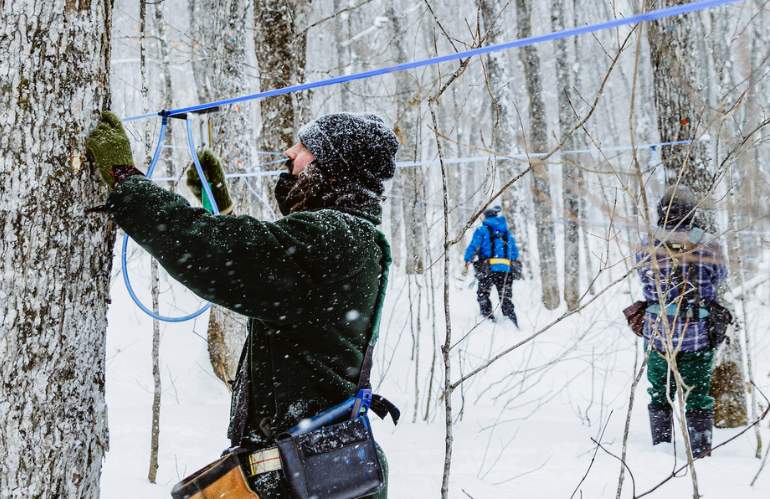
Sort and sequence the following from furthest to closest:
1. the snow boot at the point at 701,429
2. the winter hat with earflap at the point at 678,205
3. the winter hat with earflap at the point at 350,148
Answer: the snow boot at the point at 701,429 → the winter hat with earflap at the point at 678,205 → the winter hat with earflap at the point at 350,148

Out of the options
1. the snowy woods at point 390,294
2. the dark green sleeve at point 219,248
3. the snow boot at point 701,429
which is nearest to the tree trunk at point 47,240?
the snowy woods at point 390,294

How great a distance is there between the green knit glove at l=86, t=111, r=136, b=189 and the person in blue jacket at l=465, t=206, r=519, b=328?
25.0 feet

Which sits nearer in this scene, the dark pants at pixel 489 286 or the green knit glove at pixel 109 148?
the green knit glove at pixel 109 148

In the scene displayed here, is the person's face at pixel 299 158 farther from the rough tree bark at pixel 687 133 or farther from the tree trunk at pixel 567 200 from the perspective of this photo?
the tree trunk at pixel 567 200

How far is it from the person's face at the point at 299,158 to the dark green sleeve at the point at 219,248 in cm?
33

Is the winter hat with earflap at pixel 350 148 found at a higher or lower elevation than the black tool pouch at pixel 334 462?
higher

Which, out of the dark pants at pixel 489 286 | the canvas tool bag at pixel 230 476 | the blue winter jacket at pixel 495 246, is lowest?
the dark pants at pixel 489 286

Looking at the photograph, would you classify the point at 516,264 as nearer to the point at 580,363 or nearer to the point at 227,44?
the point at 580,363

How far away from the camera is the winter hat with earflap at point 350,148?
184 cm

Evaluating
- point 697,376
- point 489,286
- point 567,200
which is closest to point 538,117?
point 567,200

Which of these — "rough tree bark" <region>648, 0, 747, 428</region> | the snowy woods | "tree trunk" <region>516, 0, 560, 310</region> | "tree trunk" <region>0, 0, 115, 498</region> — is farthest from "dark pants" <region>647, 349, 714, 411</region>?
"tree trunk" <region>516, 0, 560, 310</region>

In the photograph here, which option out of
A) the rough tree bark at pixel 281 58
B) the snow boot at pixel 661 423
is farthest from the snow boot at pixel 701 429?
the rough tree bark at pixel 281 58

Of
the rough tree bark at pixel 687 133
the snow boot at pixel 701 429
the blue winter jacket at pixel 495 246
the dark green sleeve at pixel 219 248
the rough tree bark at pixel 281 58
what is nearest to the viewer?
the dark green sleeve at pixel 219 248

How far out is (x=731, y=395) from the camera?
507cm
